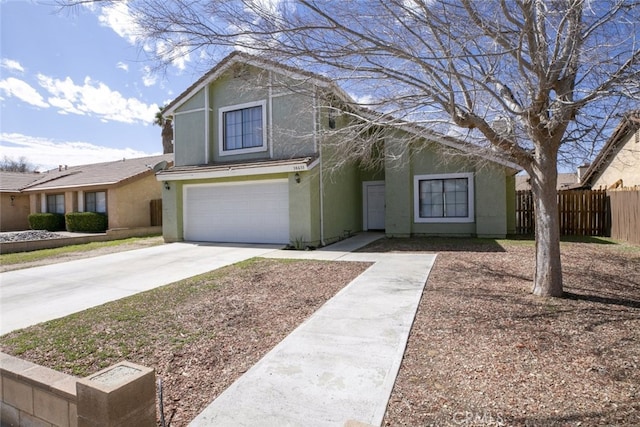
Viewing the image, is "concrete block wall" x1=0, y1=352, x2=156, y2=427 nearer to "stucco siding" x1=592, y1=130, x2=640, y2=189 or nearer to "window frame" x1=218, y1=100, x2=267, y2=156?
"window frame" x1=218, y1=100, x2=267, y2=156

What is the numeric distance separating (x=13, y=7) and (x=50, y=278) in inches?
240

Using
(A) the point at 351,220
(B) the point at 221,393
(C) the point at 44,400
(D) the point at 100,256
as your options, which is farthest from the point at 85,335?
(A) the point at 351,220

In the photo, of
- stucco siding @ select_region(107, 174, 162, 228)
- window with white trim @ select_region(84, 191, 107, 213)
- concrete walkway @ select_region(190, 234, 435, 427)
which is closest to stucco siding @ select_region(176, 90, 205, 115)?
stucco siding @ select_region(107, 174, 162, 228)

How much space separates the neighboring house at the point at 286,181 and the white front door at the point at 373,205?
1.32m

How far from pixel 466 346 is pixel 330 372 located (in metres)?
1.64

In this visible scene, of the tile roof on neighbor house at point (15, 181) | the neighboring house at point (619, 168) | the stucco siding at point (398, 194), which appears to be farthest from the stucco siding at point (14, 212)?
the neighboring house at point (619, 168)

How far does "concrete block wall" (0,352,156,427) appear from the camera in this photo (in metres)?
2.63

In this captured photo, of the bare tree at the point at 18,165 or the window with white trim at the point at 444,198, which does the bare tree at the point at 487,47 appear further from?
A: the bare tree at the point at 18,165

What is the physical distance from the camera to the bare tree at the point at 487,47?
16.0ft

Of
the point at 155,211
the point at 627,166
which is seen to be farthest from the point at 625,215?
the point at 155,211

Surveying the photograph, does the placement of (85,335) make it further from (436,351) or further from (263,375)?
(436,351)

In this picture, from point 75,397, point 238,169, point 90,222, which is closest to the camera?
point 75,397

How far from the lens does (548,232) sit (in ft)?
19.5

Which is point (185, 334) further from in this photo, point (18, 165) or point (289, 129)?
point (18, 165)
